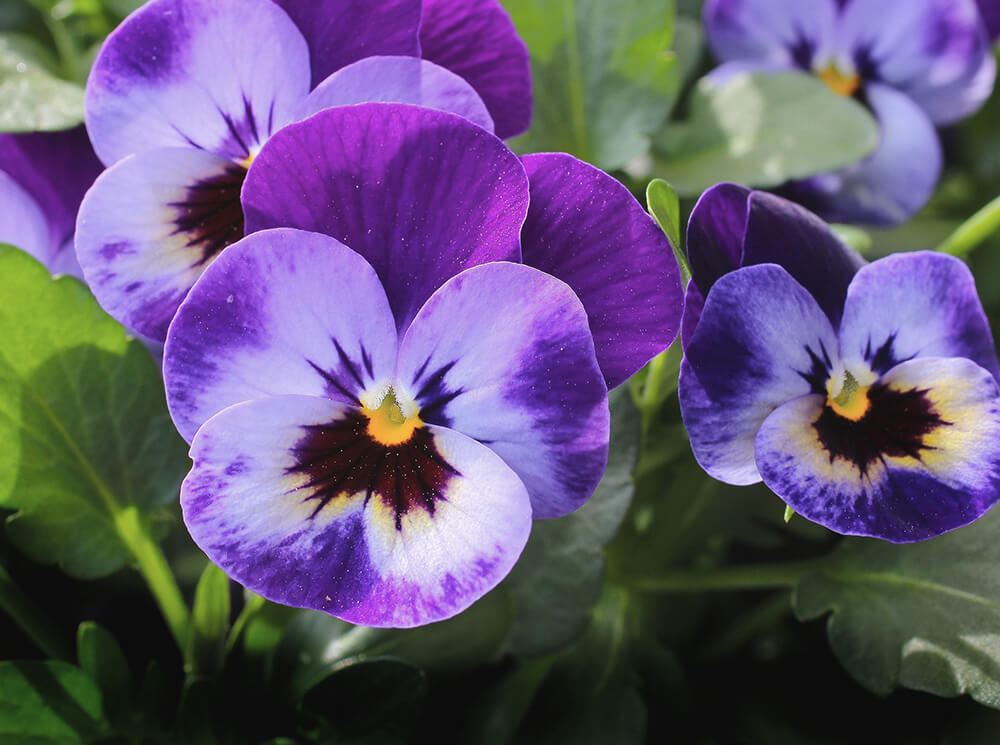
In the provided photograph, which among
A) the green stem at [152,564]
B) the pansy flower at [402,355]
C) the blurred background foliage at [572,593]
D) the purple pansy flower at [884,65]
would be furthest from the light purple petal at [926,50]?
the green stem at [152,564]

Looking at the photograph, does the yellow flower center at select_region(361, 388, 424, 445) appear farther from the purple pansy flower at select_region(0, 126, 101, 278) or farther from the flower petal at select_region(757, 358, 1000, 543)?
the purple pansy flower at select_region(0, 126, 101, 278)

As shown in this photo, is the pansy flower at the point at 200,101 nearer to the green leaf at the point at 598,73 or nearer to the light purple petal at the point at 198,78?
the light purple petal at the point at 198,78

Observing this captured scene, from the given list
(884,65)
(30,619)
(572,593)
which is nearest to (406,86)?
(572,593)

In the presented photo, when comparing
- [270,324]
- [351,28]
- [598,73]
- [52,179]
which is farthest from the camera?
[598,73]

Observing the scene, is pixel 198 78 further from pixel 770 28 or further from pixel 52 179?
pixel 770 28

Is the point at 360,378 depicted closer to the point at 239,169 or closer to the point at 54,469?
the point at 239,169

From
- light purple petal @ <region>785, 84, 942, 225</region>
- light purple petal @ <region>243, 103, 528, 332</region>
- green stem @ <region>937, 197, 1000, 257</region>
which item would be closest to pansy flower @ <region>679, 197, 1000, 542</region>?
light purple petal @ <region>243, 103, 528, 332</region>

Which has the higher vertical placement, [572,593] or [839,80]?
[839,80]
